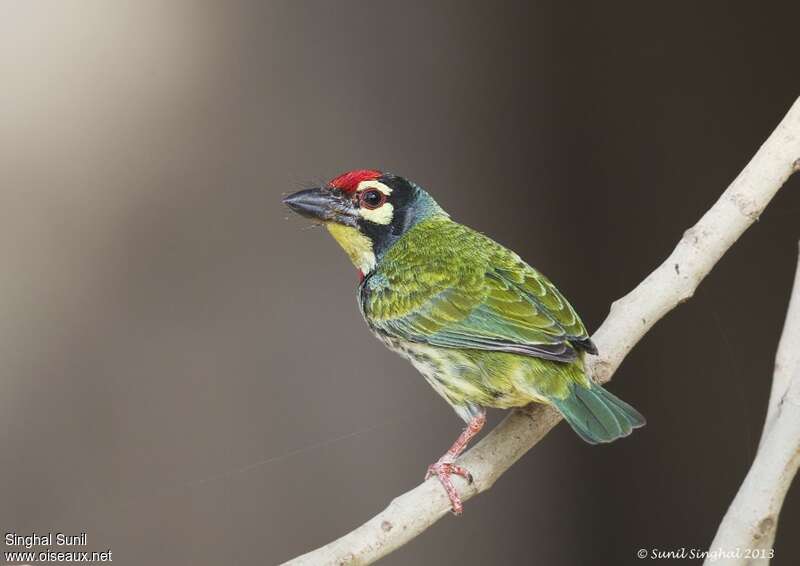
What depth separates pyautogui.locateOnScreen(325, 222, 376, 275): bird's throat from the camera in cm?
174

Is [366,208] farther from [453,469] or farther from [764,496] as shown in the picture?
[764,496]

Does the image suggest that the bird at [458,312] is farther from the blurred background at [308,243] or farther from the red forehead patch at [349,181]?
the blurred background at [308,243]

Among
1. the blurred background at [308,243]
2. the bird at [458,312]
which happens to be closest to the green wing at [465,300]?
the bird at [458,312]

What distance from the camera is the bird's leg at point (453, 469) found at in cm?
157

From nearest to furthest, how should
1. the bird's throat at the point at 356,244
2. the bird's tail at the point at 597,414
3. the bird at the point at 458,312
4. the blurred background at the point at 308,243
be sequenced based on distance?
1. the bird's tail at the point at 597,414
2. the bird at the point at 458,312
3. the bird's throat at the point at 356,244
4. the blurred background at the point at 308,243

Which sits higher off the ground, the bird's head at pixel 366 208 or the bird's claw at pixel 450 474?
the bird's head at pixel 366 208

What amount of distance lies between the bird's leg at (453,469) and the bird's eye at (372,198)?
37 centimetres

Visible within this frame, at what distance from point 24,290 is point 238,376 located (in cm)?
58

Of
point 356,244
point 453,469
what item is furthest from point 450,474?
point 356,244

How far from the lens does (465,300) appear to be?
1740 mm

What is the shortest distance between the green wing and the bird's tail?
0.21ft

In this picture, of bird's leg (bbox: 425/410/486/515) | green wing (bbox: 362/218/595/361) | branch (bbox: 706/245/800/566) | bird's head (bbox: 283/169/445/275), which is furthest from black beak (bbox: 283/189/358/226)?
branch (bbox: 706/245/800/566)

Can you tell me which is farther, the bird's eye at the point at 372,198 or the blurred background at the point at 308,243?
the blurred background at the point at 308,243

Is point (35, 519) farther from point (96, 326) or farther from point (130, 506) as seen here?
point (96, 326)
